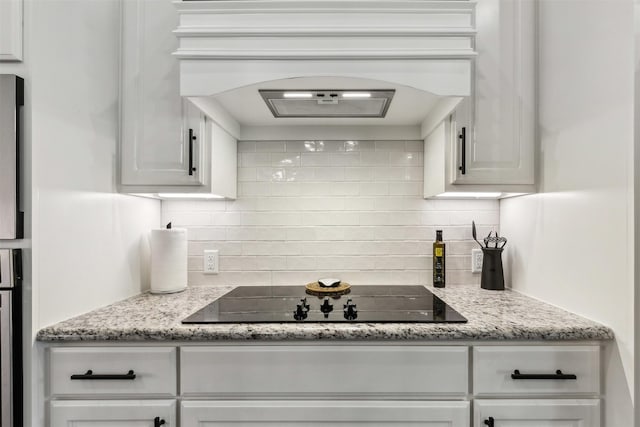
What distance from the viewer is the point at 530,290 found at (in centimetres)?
158

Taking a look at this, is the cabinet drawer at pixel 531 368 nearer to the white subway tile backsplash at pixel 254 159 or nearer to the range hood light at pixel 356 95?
the range hood light at pixel 356 95

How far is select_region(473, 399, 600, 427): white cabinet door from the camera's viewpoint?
1151 mm

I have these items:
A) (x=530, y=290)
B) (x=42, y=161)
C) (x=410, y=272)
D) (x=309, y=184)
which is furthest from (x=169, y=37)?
(x=530, y=290)

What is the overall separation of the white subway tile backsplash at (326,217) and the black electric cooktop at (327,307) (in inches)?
6.2

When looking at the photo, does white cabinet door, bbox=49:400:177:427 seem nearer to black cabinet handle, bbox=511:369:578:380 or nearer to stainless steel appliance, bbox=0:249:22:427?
stainless steel appliance, bbox=0:249:22:427

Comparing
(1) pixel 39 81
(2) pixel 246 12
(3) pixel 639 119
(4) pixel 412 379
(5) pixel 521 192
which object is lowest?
(4) pixel 412 379

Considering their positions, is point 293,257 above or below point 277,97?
below

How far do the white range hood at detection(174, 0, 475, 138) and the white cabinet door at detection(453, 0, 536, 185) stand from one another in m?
0.26

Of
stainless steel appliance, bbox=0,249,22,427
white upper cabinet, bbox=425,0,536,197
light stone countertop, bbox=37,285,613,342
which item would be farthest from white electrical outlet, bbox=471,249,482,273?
stainless steel appliance, bbox=0,249,22,427

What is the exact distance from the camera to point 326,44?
1.27 meters

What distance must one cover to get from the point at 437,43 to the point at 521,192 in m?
0.73

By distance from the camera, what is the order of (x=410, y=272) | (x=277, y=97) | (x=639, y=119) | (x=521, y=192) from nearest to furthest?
(x=639, y=119)
(x=277, y=97)
(x=521, y=192)
(x=410, y=272)

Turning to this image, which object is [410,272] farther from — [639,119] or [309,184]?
[639,119]

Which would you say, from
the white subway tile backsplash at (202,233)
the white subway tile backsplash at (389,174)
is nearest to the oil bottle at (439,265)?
the white subway tile backsplash at (389,174)
